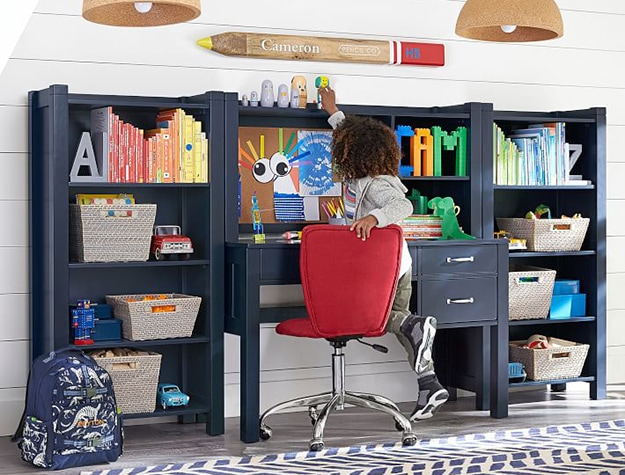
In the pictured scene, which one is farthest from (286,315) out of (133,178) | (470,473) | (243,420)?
(470,473)

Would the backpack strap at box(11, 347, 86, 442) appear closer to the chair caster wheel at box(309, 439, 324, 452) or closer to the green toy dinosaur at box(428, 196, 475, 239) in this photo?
the chair caster wheel at box(309, 439, 324, 452)

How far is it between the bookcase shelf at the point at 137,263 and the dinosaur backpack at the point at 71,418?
236 mm

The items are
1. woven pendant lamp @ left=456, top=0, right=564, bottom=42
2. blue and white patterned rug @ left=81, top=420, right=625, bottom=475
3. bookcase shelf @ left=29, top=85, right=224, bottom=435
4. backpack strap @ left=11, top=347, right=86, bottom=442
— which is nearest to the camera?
woven pendant lamp @ left=456, top=0, right=564, bottom=42

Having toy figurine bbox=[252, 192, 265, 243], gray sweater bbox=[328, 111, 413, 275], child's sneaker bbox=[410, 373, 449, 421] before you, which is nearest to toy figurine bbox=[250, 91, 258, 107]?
toy figurine bbox=[252, 192, 265, 243]

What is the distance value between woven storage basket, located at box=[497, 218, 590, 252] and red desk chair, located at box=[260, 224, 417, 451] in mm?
1204

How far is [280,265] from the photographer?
4352 millimetres

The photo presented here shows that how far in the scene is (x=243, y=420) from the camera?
434 cm

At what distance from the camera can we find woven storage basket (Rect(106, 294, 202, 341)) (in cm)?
433

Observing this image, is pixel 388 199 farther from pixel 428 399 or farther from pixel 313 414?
pixel 313 414

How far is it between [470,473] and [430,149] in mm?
1688

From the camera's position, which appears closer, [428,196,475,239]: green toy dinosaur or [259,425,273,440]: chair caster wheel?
[259,425,273,440]: chair caster wheel

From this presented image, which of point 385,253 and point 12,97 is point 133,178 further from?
point 385,253

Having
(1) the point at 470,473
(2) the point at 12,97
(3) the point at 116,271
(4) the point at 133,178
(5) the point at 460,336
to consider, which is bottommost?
(1) the point at 470,473

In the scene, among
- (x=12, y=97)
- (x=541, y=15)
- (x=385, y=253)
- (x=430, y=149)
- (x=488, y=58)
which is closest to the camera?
(x=541, y=15)
